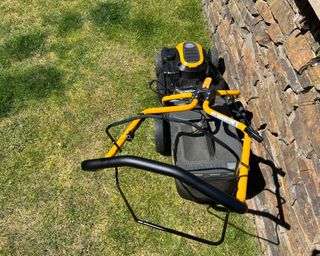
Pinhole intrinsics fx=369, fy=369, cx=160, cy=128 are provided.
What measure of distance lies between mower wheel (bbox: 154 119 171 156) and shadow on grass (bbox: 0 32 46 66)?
8.29 feet

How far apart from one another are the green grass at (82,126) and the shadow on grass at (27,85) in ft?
0.04

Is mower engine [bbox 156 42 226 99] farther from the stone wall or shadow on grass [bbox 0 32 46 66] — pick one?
shadow on grass [bbox 0 32 46 66]

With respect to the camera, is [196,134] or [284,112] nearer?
[284,112]

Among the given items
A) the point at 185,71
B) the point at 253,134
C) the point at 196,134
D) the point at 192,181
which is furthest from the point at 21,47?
the point at 192,181

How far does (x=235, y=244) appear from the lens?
339cm

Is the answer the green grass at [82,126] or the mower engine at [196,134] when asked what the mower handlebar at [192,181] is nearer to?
the mower engine at [196,134]

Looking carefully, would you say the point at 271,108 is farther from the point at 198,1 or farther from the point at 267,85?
the point at 198,1

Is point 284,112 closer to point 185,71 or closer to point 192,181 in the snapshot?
point 185,71

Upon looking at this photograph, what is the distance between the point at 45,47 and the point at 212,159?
330cm

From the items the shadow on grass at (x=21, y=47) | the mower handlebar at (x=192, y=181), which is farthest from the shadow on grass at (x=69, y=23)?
the mower handlebar at (x=192, y=181)

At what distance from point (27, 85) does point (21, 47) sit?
84cm

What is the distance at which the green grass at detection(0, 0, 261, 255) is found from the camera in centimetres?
350

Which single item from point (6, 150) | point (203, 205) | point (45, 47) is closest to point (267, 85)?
point (203, 205)

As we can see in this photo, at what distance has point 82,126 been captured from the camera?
14.3 ft
